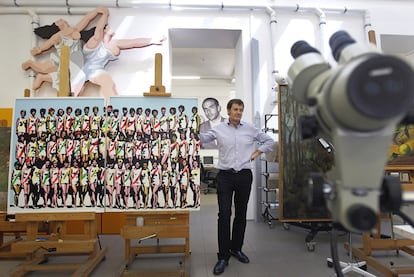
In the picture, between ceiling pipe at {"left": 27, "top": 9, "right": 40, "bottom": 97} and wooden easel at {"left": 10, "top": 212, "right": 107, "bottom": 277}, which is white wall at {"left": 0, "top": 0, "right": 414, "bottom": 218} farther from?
wooden easel at {"left": 10, "top": 212, "right": 107, "bottom": 277}

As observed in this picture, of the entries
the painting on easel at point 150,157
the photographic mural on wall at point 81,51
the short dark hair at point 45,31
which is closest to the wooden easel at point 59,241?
the painting on easel at point 150,157

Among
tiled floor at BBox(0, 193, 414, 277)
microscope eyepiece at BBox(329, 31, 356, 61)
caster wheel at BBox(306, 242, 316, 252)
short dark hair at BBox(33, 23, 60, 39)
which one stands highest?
short dark hair at BBox(33, 23, 60, 39)

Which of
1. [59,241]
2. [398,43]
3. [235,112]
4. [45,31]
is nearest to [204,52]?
[45,31]

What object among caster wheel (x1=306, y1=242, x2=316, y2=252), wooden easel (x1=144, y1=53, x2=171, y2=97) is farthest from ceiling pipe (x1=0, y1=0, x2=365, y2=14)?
caster wheel (x1=306, y1=242, x2=316, y2=252)

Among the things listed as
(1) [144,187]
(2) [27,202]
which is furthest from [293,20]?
(2) [27,202]

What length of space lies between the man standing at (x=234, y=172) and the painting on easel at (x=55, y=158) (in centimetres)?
96

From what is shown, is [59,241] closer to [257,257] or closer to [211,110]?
[257,257]

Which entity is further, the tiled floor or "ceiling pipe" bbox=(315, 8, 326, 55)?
"ceiling pipe" bbox=(315, 8, 326, 55)

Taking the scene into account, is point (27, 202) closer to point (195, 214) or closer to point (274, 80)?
point (195, 214)

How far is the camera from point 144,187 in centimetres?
224

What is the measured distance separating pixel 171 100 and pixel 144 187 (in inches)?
29.9

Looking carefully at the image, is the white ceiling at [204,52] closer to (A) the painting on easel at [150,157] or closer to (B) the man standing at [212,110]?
(B) the man standing at [212,110]

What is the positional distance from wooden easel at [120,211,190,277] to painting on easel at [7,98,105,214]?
1.01 feet

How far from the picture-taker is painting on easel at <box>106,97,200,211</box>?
2242mm
